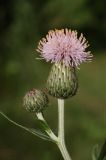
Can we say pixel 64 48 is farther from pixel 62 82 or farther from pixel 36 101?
pixel 36 101

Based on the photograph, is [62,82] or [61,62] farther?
[62,82]

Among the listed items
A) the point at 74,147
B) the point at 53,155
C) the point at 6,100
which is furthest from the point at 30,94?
the point at 6,100

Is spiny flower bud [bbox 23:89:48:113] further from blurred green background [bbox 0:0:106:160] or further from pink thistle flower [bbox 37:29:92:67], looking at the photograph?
blurred green background [bbox 0:0:106:160]

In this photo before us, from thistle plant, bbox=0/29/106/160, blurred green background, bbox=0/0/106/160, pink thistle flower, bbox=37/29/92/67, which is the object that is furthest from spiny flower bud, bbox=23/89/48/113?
blurred green background, bbox=0/0/106/160

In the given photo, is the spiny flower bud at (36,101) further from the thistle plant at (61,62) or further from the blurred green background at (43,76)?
the blurred green background at (43,76)

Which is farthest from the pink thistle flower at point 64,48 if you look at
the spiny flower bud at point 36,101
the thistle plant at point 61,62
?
the spiny flower bud at point 36,101

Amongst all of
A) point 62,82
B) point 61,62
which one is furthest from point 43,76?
point 61,62
